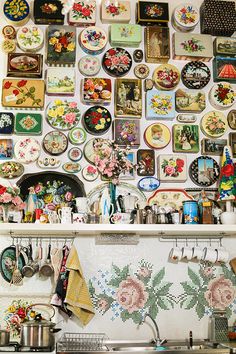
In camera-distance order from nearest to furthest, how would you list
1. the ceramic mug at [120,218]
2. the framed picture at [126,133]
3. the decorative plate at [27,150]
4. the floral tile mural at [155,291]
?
the ceramic mug at [120,218]
the floral tile mural at [155,291]
the decorative plate at [27,150]
the framed picture at [126,133]

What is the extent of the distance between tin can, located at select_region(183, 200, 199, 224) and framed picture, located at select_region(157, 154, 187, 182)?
26cm

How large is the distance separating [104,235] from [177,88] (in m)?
1.27

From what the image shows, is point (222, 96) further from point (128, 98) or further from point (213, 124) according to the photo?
point (128, 98)

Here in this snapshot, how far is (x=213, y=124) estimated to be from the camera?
3578 millimetres

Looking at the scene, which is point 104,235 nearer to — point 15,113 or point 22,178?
point 22,178

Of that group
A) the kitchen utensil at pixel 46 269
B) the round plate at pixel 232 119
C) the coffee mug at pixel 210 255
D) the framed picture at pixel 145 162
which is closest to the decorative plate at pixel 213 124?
the round plate at pixel 232 119

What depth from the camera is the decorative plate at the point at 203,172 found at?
3.49 meters

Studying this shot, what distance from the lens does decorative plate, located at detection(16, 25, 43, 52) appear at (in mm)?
3527

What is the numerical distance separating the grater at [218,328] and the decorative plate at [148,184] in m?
0.97

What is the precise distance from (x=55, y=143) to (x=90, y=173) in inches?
13.0

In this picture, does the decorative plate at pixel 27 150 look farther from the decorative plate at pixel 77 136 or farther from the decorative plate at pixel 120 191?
the decorative plate at pixel 120 191

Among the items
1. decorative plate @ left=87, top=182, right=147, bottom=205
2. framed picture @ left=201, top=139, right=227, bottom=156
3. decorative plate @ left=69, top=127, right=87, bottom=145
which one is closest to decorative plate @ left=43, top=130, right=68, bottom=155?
decorative plate @ left=69, top=127, right=87, bottom=145

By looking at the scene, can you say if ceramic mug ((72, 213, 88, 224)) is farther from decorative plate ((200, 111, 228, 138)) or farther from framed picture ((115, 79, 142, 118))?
decorative plate ((200, 111, 228, 138))

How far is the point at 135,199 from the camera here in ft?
10.8
